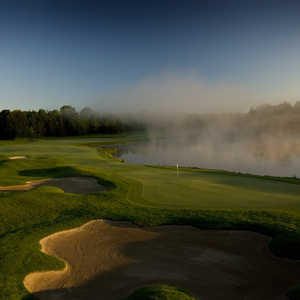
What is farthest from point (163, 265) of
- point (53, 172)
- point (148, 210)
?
point (53, 172)

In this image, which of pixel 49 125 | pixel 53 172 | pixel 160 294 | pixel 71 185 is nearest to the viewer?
pixel 160 294

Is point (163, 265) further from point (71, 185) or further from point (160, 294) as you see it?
point (71, 185)

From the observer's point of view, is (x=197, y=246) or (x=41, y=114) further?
(x=41, y=114)

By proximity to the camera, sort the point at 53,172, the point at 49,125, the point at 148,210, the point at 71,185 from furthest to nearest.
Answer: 1. the point at 49,125
2. the point at 53,172
3. the point at 71,185
4. the point at 148,210

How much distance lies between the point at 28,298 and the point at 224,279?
5410 mm

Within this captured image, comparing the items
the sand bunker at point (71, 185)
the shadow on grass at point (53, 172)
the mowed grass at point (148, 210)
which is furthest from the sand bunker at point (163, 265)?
the shadow on grass at point (53, 172)

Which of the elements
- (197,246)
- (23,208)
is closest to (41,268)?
(197,246)

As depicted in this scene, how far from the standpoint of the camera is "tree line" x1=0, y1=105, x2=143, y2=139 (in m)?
105

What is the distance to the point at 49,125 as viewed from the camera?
11925 cm

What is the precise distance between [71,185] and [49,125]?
10655cm

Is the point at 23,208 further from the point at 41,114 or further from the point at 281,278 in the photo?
the point at 41,114

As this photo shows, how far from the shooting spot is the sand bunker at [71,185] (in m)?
19.4

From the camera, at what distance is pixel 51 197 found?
16375 mm

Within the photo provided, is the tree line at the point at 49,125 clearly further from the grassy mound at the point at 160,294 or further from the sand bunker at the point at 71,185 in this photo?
the grassy mound at the point at 160,294
